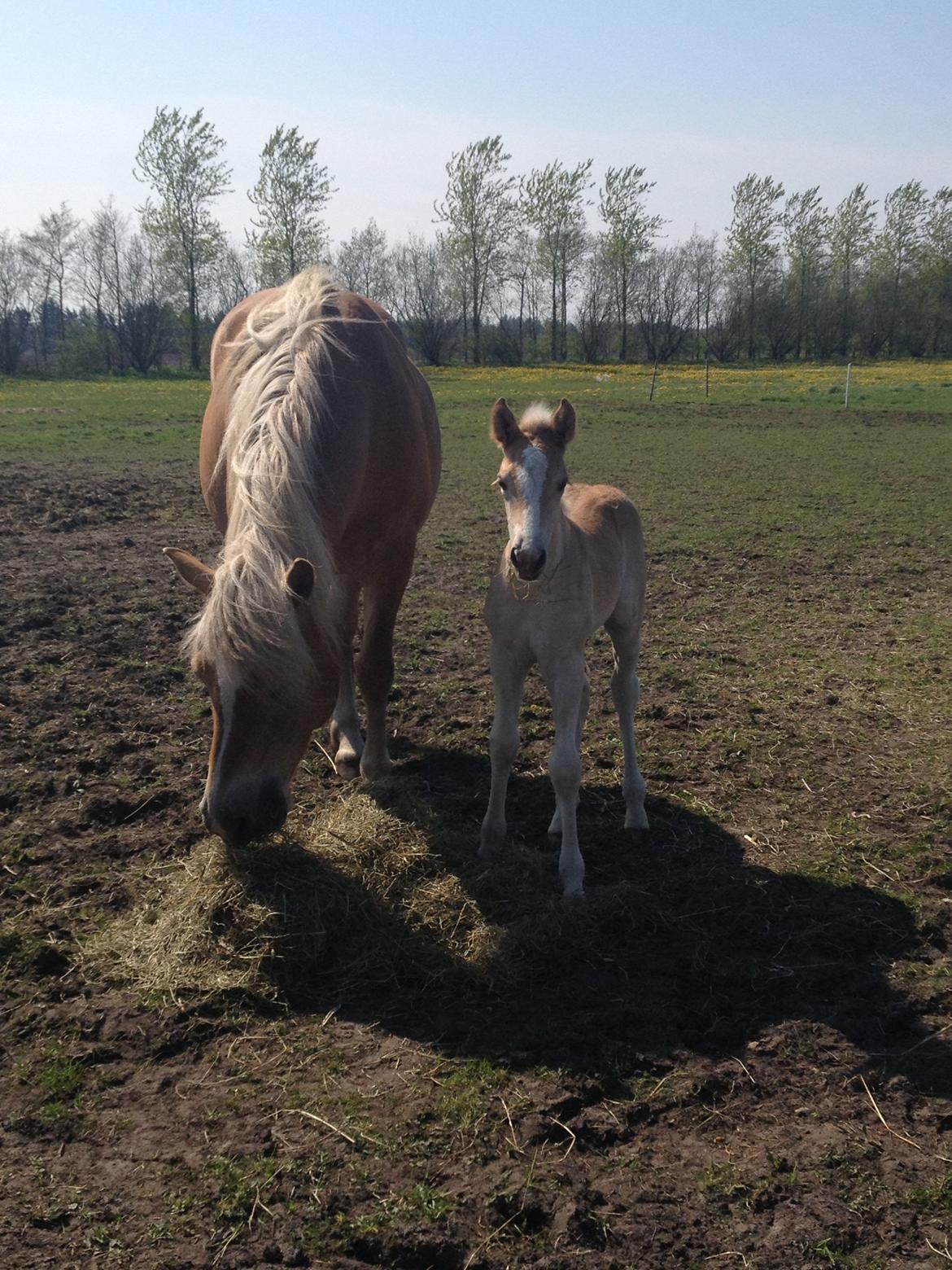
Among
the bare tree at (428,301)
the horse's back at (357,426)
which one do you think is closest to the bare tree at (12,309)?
the bare tree at (428,301)

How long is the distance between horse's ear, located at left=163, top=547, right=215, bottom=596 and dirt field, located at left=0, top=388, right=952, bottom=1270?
1.12 metres

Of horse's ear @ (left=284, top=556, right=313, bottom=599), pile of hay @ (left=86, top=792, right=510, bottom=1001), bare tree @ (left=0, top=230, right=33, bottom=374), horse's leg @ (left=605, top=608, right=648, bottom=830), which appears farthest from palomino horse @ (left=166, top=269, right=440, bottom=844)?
bare tree @ (left=0, top=230, right=33, bottom=374)

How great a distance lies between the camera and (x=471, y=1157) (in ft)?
8.04

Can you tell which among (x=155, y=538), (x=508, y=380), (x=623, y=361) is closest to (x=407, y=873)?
(x=155, y=538)

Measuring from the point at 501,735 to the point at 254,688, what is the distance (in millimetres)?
1208

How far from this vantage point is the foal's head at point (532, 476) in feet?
11.1

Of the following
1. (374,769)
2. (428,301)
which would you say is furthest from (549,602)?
(428,301)

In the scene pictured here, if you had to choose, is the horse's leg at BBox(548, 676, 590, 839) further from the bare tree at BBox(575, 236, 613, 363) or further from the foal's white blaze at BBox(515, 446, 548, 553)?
the bare tree at BBox(575, 236, 613, 363)

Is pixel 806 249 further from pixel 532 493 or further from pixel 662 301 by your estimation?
pixel 532 493

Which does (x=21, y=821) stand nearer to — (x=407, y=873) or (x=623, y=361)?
(x=407, y=873)

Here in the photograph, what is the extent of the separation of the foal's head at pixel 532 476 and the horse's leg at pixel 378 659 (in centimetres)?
130

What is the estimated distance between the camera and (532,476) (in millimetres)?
3508

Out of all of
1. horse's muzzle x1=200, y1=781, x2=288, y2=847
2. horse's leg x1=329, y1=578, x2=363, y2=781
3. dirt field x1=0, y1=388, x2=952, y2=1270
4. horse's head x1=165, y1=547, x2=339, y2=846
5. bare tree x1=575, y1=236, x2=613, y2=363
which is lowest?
dirt field x1=0, y1=388, x2=952, y2=1270

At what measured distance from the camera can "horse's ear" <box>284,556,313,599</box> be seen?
3197mm
